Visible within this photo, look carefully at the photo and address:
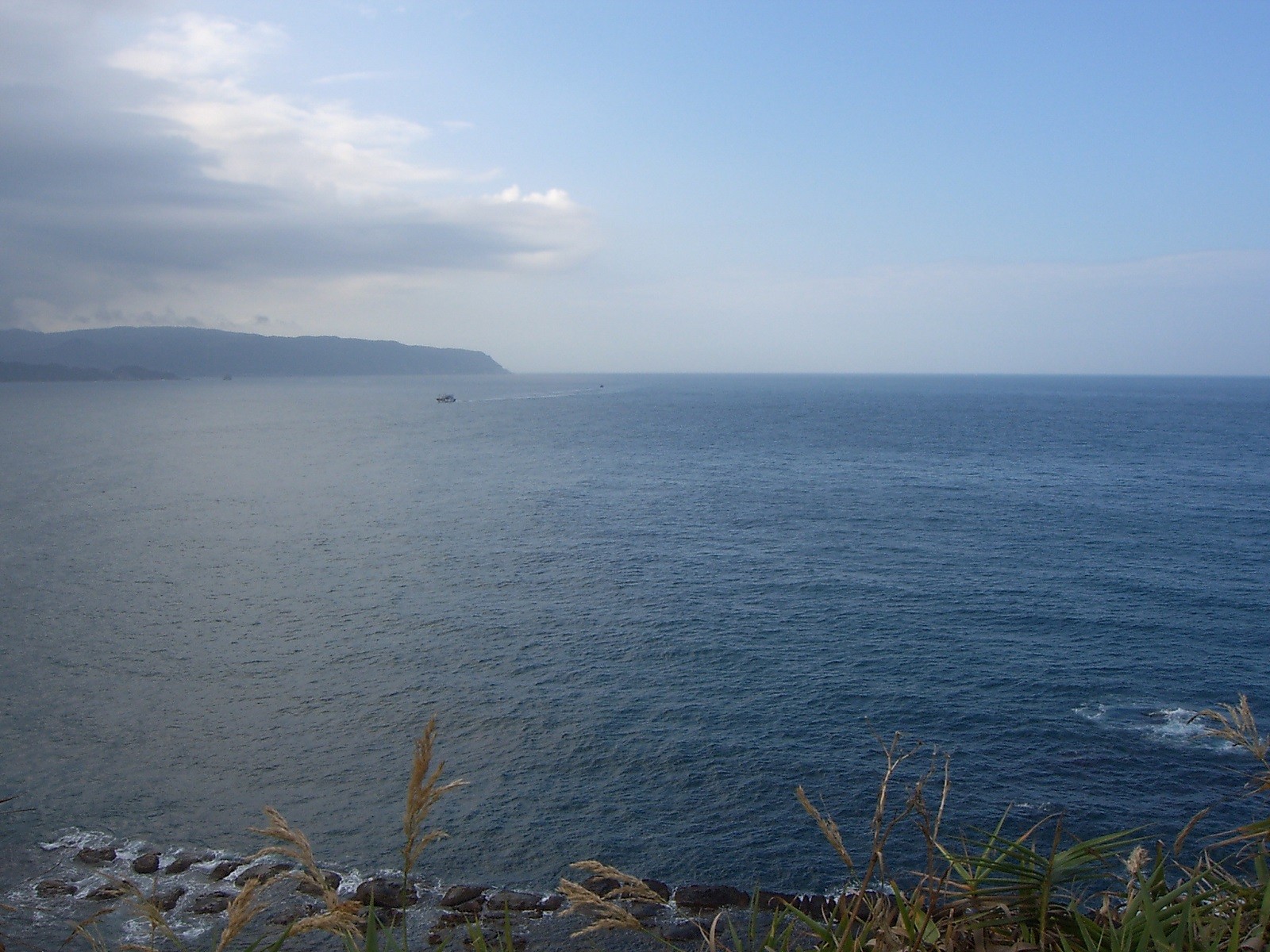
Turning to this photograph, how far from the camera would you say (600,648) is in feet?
176

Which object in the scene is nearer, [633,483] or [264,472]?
[633,483]

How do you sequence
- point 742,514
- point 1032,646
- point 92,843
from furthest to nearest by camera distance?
1. point 742,514
2. point 1032,646
3. point 92,843

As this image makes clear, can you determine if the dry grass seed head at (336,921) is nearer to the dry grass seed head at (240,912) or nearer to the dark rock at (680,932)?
the dry grass seed head at (240,912)

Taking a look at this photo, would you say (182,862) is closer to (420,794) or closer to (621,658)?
(621,658)

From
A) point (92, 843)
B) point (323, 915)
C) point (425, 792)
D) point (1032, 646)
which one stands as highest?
point (425, 792)

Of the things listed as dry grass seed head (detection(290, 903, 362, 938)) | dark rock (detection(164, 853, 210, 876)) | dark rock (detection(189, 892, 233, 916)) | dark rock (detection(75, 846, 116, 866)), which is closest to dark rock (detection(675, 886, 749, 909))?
dark rock (detection(189, 892, 233, 916))

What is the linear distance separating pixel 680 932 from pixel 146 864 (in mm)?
20077

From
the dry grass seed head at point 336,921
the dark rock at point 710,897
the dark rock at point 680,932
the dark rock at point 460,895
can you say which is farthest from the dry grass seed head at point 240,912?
the dark rock at point 460,895

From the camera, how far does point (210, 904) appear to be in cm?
3083

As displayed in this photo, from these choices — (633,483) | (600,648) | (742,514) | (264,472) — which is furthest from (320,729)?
(264,472)

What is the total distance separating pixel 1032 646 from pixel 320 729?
1597 inches

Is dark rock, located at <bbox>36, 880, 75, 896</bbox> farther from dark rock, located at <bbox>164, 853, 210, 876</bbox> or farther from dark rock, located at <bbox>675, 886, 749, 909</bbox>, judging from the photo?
dark rock, located at <bbox>675, 886, 749, 909</bbox>

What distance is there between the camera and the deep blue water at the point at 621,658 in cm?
3691

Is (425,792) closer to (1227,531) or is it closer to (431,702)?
(431,702)
